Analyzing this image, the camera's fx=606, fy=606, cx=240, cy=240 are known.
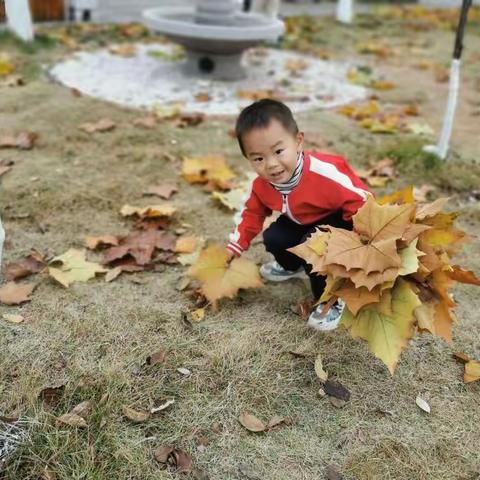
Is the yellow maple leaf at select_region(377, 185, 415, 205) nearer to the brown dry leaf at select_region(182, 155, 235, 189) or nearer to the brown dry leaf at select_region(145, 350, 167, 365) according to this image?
the brown dry leaf at select_region(145, 350, 167, 365)

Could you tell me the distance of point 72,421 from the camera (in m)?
1.92

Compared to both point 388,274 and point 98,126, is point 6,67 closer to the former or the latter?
point 98,126

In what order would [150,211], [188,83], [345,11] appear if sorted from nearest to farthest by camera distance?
[150,211]
[188,83]
[345,11]

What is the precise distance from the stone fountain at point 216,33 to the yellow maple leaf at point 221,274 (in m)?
3.29

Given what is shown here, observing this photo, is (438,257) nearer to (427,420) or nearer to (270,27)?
(427,420)

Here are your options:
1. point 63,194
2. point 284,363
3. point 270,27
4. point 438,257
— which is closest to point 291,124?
point 438,257

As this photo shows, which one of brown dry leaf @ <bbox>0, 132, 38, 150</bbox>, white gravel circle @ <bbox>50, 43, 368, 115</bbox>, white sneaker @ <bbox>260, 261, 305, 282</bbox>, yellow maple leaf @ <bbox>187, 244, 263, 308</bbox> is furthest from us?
white gravel circle @ <bbox>50, 43, 368, 115</bbox>

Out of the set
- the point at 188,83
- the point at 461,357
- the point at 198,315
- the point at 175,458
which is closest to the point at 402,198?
the point at 461,357

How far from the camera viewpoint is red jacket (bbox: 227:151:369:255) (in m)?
2.31

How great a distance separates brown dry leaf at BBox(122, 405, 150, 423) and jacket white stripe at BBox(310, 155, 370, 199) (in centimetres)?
107

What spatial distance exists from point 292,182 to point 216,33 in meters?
3.35

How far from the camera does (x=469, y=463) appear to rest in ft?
6.34

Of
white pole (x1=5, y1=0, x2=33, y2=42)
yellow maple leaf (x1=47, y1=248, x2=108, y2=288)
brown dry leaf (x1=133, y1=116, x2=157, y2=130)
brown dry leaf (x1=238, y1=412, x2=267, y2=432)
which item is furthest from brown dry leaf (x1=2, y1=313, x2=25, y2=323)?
white pole (x1=5, y1=0, x2=33, y2=42)

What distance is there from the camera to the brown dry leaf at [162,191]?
350 centimetres
